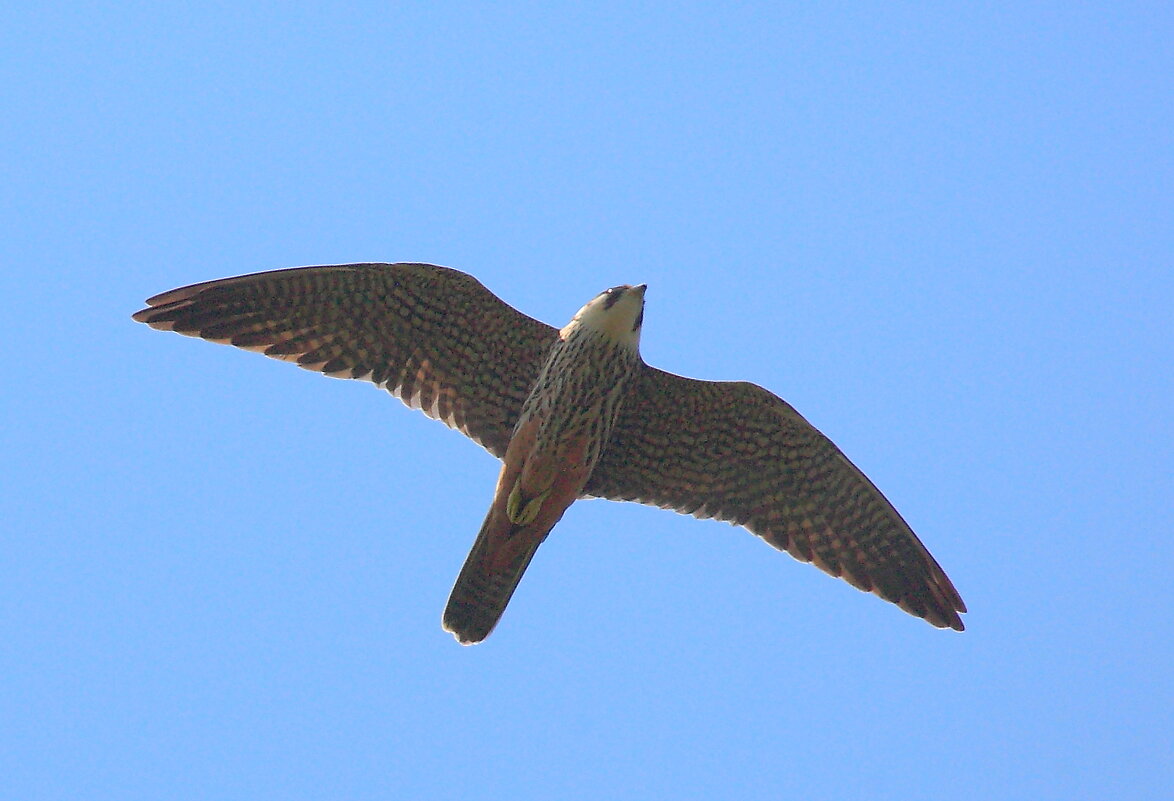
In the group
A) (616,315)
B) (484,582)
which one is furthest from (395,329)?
(484,582)

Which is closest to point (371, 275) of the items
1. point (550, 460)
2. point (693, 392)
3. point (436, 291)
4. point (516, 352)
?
point (436, 291)

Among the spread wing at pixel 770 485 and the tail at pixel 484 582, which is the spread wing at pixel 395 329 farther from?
the spread wing at pixel 770 485

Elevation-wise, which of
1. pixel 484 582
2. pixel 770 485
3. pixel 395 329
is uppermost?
pixel 395 329

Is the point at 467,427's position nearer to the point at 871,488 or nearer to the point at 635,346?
the point at 635,346

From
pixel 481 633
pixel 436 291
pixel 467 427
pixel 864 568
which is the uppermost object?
pixel 436 291

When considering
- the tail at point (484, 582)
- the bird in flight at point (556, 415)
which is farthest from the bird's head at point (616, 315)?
the tail at point (484, 582)

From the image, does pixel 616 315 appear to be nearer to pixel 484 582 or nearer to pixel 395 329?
pixel 395 329
